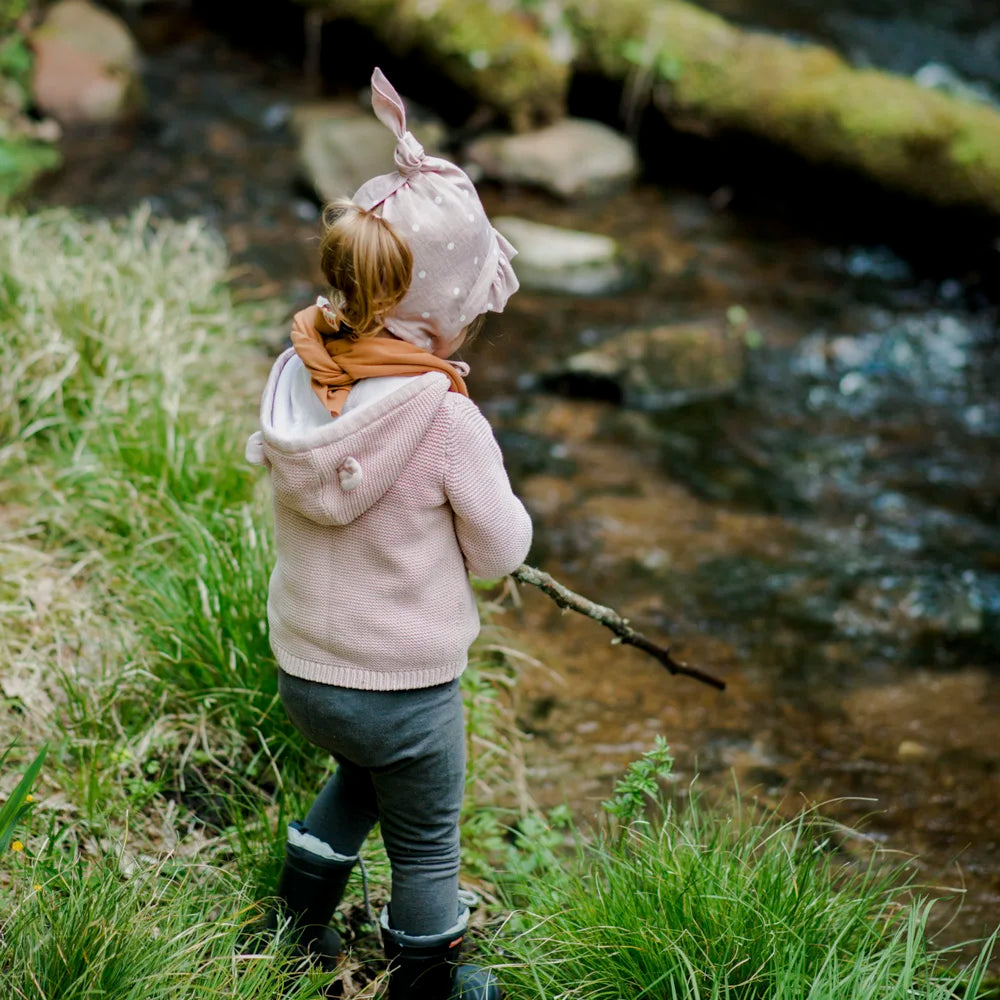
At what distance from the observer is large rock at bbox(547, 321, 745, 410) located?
530 centimetres

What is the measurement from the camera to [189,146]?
7.34 meters

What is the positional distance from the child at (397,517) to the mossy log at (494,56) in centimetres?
620

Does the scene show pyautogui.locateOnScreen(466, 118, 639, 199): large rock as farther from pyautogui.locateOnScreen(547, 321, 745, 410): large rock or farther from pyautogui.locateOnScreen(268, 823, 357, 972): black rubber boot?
pyautogui.locateOnScreen(268, 823, 357, 972): black rubber boot

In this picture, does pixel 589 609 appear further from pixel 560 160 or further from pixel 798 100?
pixel 798 100

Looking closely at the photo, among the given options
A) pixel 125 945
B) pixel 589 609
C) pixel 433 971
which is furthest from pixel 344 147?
pixel 125 945

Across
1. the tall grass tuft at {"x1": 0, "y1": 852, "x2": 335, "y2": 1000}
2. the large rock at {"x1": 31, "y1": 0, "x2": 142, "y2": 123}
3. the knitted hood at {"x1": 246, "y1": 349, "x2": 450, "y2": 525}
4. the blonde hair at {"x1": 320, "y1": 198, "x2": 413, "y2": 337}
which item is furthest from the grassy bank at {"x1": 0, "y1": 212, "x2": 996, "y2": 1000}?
the large rock at {"x1": 31, "y1": 0, "x2": 142, "y2": 123}

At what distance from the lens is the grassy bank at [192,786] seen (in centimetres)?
180

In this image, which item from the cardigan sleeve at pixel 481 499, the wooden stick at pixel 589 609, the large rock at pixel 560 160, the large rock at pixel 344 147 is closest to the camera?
the cardigan sleeve at pixel 481 499

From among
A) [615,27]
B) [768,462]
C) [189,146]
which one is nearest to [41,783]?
[768,462]

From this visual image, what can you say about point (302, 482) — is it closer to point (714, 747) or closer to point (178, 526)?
point (178, 526)

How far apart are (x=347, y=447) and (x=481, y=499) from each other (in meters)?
0.24

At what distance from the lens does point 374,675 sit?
184cm

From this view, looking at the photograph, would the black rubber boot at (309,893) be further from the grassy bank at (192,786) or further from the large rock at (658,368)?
the large rock at (658,368)

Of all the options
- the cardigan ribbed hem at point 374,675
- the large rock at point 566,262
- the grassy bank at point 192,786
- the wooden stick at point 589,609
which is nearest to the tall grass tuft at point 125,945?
the grassy bank at point 192,786
